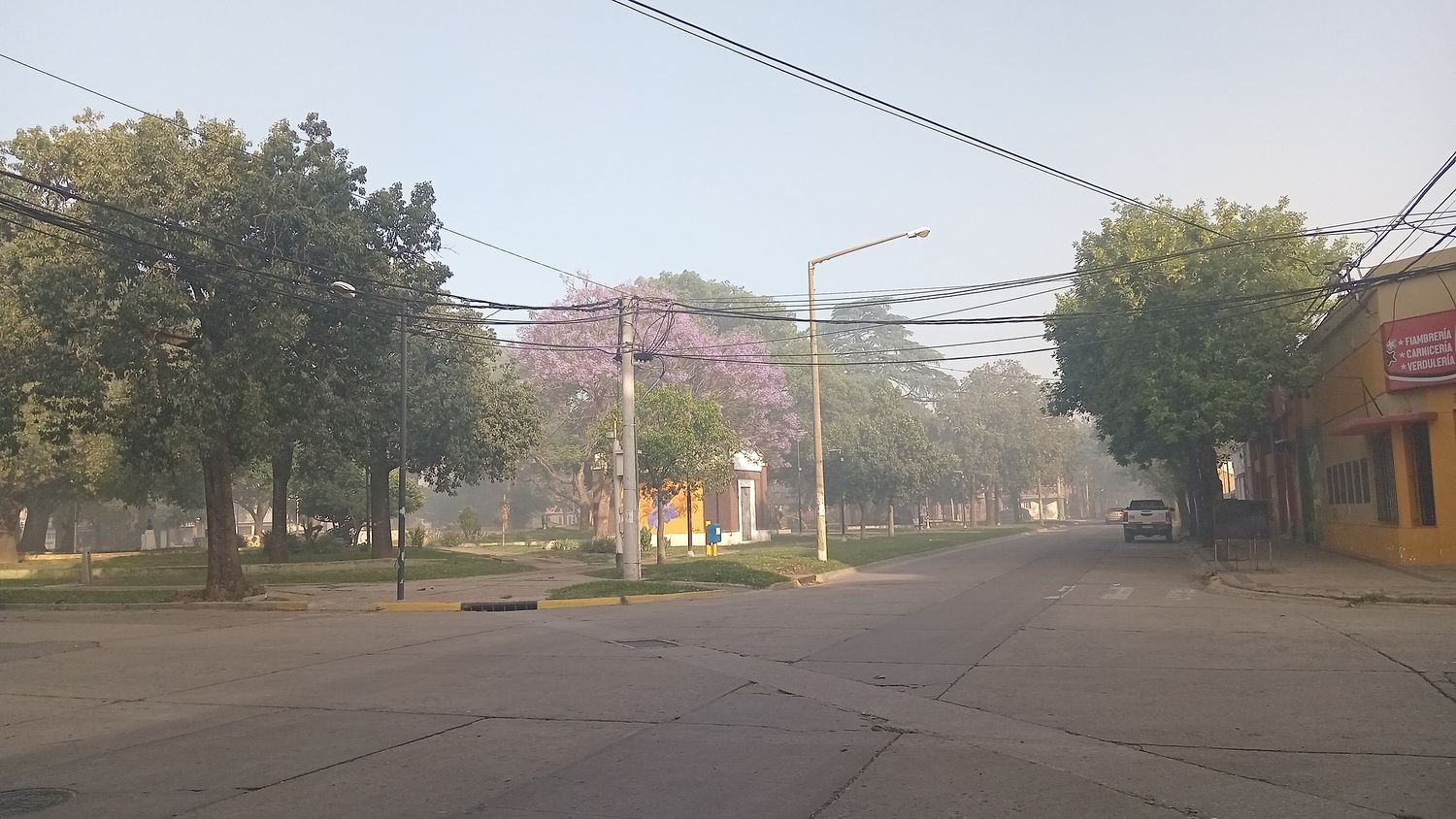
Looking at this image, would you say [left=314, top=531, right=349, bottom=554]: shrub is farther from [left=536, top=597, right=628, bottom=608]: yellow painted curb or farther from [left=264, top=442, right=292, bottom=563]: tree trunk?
[left=536, top=597, right=628, bottom=608]: yellow painted curb

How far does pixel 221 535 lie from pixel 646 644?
13.5 meters

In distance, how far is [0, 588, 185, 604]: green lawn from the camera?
24.8 metres

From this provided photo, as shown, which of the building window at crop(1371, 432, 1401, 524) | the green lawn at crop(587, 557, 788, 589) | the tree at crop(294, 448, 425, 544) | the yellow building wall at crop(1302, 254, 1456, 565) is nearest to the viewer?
the yellow building wall at crop(1302, 254, 1456, 565)

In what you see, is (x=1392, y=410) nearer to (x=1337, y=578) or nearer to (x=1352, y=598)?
(x=1337, y=578)

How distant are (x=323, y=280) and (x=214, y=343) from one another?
2572 millimetres

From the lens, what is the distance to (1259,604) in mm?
18906

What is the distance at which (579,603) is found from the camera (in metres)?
23.0

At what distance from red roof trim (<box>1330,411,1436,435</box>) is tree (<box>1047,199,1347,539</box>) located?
2932mm

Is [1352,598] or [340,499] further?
[340,499]

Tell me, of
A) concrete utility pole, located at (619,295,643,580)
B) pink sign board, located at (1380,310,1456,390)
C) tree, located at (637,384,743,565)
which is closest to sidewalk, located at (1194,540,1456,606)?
pink sign board, located at (1380,310,1456,390)

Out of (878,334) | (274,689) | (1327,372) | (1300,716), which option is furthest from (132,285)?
(878,334)

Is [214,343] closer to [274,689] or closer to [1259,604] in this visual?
[274,689]

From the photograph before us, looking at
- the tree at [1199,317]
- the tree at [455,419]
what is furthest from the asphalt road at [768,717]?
the tree at [455,419]

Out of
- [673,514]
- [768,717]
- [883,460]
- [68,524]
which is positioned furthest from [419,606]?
[68,524]
